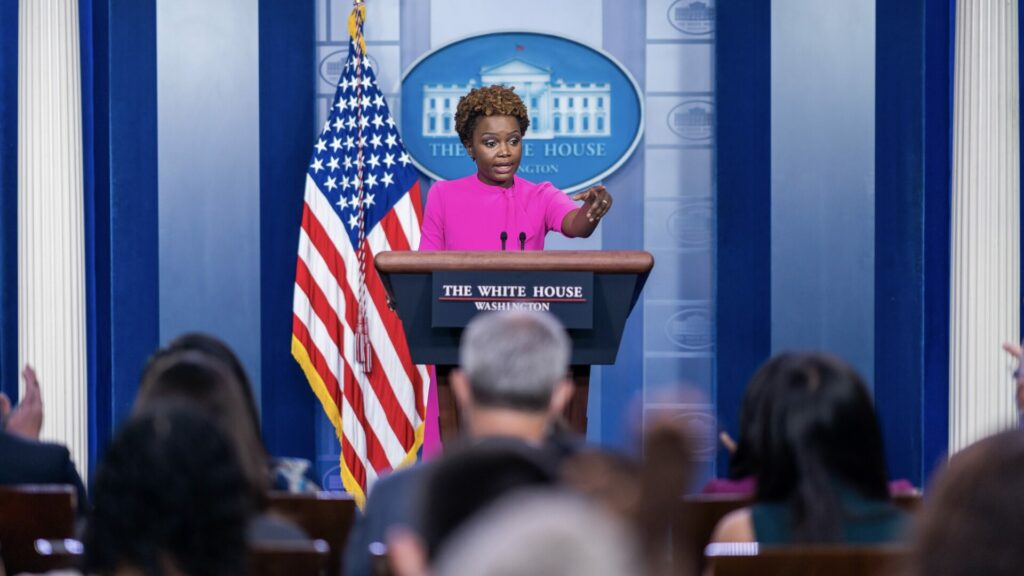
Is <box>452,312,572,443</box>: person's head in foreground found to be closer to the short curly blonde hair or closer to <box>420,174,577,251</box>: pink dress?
<box>420,174,577,251</box>: pink dress

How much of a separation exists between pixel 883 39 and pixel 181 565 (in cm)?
521

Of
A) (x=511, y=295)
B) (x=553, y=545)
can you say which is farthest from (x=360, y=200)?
(x=553, y=545)

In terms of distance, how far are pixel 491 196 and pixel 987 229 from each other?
2.39 meters

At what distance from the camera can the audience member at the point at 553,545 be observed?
80 cm

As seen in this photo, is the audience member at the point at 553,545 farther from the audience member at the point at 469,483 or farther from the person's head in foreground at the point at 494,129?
the person's head in foreground at the point at 494,129

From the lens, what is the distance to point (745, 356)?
238 inches

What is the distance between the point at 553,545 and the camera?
0.80m

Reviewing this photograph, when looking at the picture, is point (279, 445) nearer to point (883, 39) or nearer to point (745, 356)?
point (745, 356)

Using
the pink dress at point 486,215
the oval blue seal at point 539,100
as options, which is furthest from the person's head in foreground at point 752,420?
the oval blue seal at point 539,100

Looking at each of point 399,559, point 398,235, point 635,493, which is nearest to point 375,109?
point 398,235

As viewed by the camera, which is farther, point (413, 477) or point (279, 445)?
point (279, 445)

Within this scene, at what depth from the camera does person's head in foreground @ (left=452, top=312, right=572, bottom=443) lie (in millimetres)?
2023

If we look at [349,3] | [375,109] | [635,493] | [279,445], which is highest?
[349,3]

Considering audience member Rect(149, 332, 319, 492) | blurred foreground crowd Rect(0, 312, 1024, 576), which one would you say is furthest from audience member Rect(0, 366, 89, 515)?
audience member Rect(149, 332, 319, 492)
